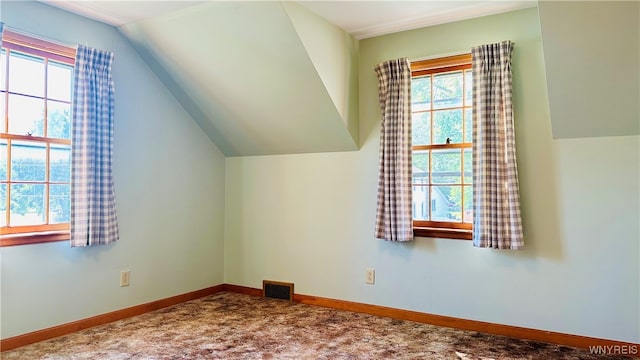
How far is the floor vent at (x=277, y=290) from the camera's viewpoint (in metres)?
4.11

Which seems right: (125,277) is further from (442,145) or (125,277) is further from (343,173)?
(442,145)

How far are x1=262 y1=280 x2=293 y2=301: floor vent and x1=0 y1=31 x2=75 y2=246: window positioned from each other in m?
1.81

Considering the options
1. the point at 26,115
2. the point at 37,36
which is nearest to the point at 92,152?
the point at 26,115

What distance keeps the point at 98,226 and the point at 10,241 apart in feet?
1.78

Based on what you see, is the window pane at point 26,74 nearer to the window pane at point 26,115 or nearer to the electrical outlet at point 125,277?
the window pane at point 26,115

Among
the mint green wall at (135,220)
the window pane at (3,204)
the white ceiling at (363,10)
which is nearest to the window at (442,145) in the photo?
the white ceiling at (363,10)

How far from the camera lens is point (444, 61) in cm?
341

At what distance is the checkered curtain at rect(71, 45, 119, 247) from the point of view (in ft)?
10.3

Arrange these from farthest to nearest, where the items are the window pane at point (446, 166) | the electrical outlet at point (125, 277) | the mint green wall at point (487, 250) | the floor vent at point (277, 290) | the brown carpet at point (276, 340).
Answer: the floor vent at point (277, 290), the electrical outlet at point (125, 277), the window pane at point (446, 166), the mint green wall at point (487, 250), the brown carpet at point (276, 340)

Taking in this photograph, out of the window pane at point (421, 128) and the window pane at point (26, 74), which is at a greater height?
the window pane at point (26, 74)

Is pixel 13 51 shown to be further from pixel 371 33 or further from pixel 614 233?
pixel 614 233

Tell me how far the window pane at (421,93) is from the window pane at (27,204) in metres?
2.85

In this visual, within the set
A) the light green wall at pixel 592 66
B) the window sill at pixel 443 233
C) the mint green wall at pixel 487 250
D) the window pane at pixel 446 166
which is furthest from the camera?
the window pane at pixel 446 166

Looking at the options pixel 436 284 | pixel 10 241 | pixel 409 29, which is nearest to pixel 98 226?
pixel 10 241
